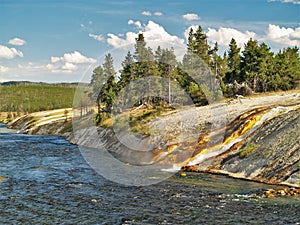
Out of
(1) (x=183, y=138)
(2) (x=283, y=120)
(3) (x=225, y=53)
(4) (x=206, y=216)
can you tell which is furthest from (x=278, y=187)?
(3) (x=225, y=53)

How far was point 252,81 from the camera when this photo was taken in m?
83.2

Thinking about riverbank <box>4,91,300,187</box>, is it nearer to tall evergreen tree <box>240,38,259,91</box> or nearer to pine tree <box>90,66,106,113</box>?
tall evergreen tree <box>240,38,259,91</box>

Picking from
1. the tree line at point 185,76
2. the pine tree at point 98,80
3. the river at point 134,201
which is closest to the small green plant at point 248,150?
the river at point 134,201

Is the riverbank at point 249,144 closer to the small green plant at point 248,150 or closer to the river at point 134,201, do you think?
the small green plant at point 248,150

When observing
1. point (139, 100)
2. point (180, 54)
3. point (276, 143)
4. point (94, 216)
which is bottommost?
point (94, 216)

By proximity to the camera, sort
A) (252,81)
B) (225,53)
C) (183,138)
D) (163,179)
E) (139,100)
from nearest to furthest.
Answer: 1. (163,179)
2. (183,138)
3. (139,100)
4. (252,81)
5. (225,53)

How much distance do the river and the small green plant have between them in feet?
12.9

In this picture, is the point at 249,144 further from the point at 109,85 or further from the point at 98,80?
the point at 98,80

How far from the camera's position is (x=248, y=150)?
3369 cm

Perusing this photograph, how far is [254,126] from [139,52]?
4280cm

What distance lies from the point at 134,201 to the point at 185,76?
53.4 meters

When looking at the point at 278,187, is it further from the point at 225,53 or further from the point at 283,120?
the point at 225,53

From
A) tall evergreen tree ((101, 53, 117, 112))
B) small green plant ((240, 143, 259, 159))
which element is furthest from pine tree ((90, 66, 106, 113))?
small green plant ((240, 143, 259, 159))

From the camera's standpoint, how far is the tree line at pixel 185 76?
238 feet
